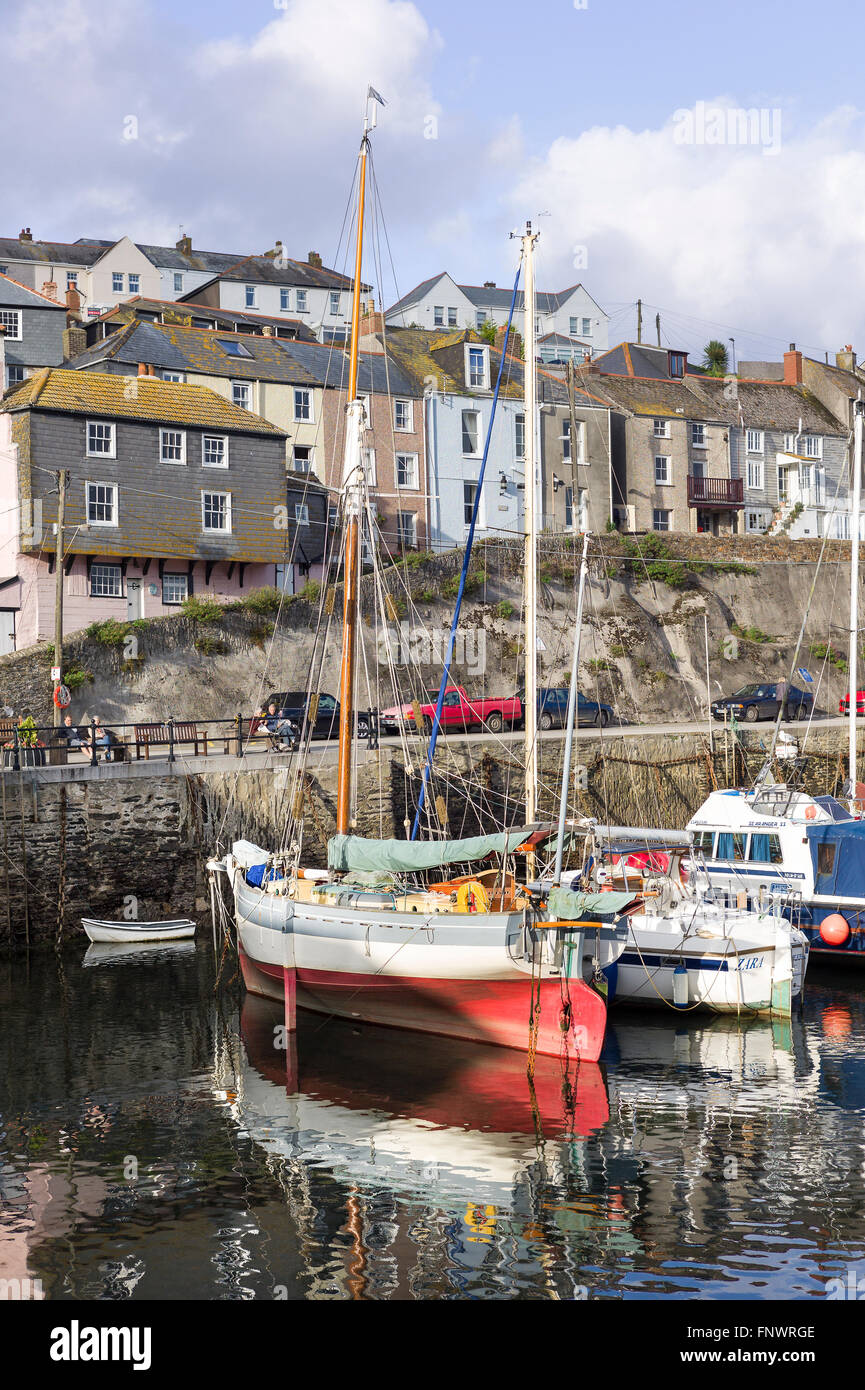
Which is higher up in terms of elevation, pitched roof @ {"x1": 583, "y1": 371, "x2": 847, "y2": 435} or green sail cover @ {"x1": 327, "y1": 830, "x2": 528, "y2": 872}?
pitched roof @ {"x1": 583, "y1": 371, "x2": 847, "y2": 435}

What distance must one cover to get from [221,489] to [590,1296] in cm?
3473

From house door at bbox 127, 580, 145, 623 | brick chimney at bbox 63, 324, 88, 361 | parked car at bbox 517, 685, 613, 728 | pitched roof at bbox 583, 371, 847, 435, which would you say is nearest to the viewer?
parked car at bbox 517, 685, 613, 728

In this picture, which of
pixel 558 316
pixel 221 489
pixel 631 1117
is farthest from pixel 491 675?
pixel 558 316

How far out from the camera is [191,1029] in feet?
68.3

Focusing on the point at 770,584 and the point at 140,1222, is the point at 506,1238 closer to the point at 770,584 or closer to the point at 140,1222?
the point at 140,1222

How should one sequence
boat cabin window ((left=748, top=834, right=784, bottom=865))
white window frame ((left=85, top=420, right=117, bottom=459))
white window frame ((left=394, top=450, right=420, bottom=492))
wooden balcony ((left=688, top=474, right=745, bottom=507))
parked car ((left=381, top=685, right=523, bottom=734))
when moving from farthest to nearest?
wooden balcony ((left=688, top=474, right=745, bottom=507))
white window frame ((left=394, top=450, right=420, bottom=492))
white window frame ((left=85, top=420, right=117, bottom=459))
parked car ((left=381, top=685, right=523, bottom=734))
boat cabin window ((left=748, top=834, right=784, bottom=865))

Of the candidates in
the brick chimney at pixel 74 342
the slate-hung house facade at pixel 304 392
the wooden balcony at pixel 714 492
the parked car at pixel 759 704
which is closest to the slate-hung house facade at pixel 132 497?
the slate-hung house facade at pixel 304 392

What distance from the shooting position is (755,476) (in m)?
59.6

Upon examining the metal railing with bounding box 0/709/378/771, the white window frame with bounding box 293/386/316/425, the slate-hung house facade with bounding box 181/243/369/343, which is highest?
the slate-hung house facade with bounding box 181/243/369/343

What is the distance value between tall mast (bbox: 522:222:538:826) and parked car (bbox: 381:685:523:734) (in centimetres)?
1127

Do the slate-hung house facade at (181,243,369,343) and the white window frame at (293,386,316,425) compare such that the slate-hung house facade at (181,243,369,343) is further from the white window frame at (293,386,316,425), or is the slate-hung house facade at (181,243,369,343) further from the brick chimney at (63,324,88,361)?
the brick chimney at (63,324,88,361)

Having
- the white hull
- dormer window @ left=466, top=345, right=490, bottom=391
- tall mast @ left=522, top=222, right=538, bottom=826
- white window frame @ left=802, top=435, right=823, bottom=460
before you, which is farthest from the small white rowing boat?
white window frame @ left=802, top=435, right=823, bottom=460

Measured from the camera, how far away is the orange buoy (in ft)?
80.1

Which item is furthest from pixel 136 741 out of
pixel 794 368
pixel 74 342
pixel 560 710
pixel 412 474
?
Answer: pixel 794 368
